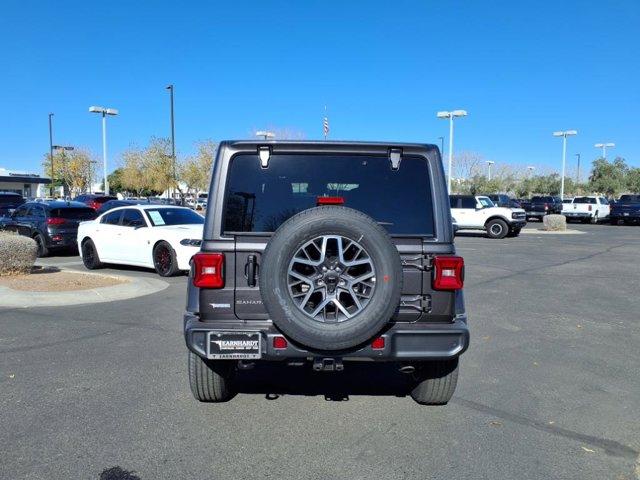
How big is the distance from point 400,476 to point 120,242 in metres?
10.1

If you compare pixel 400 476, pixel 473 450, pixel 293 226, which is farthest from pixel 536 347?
pixel 293 226

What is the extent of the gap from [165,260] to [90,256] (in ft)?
8.79

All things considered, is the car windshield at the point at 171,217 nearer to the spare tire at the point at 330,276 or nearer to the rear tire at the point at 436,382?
the rear tire at the point at 436,382

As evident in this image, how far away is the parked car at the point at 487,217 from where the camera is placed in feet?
82.1

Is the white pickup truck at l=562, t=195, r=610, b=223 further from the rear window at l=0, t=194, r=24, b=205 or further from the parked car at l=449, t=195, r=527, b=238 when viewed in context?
the rear window at l=0, t=194, r=24, b=205

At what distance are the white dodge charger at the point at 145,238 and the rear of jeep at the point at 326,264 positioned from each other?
7024 mm

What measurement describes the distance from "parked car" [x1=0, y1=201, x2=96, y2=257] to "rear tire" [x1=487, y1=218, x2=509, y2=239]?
17.4m

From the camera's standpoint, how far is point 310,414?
429 cm

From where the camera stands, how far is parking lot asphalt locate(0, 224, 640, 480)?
3.49 m

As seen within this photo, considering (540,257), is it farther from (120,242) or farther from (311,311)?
(311,311)

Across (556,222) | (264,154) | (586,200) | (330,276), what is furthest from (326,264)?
(586,200)

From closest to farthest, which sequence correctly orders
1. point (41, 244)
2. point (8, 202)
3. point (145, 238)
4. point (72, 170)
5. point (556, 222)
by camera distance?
point (145, 238) → point (41, 244) → point (8, 202) → point (556, 222) → point (72, 170)

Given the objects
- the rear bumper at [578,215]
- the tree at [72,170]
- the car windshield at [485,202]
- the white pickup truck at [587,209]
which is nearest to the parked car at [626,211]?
the white pickup truck at [587,209]

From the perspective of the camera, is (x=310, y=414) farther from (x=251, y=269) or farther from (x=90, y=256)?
(x=90, y=256)
